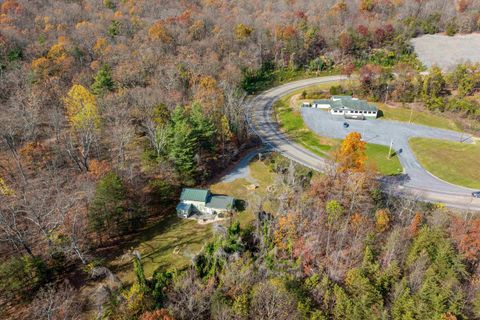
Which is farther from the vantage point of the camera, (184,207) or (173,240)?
(184,207)

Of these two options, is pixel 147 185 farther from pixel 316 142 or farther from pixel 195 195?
pixel 316 142

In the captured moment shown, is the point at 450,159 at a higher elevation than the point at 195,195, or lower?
lower

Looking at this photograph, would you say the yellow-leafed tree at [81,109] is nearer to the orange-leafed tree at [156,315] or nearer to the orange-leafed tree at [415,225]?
the orange-leafed tree at [156,315]

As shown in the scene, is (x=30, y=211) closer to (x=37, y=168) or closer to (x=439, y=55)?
(x=37, y=168)

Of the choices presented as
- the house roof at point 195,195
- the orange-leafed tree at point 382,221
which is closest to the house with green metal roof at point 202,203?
the house roof at point 195,195

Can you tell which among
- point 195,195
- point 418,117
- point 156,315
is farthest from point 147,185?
point 418,117

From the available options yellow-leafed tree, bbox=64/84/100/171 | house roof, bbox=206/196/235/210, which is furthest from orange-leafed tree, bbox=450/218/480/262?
yellow-leafed tree, bbox=64/84/100/171

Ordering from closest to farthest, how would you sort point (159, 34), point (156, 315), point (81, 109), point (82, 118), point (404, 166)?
point (156, 315), point (82, 118), point (81, 109), point (404, 166), point (159, 34)

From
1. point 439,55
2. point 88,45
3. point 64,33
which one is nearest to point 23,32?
point 64,33
